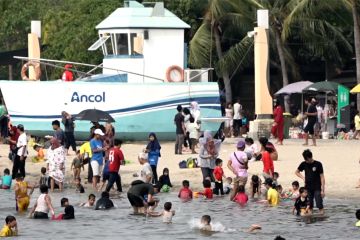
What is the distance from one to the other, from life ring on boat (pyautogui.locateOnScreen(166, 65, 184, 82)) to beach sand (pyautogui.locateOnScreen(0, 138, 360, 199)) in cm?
242

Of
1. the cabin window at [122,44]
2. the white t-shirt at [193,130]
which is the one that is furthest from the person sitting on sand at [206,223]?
the cabin window at [122,44]

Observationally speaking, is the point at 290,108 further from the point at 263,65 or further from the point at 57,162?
the point at 57,162

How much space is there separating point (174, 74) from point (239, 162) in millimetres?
16080

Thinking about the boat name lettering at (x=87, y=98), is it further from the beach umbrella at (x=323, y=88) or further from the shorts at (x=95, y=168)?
the shorts at (x=95, y=168)

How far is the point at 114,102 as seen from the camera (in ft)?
137

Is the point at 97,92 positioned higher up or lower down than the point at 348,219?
higher up

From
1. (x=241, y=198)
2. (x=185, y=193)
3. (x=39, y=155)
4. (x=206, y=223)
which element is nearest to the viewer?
(x=206, y=223)

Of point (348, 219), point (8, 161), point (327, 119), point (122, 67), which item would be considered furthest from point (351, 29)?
point (348, 219)

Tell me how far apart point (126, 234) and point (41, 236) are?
160cm

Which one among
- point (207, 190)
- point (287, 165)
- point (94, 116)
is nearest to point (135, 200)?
point (207, 190)

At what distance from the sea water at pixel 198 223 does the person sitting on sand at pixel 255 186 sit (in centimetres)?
35

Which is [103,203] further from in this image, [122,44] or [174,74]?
[122,44]

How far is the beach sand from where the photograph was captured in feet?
98.7

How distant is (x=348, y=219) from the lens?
82.0ft
